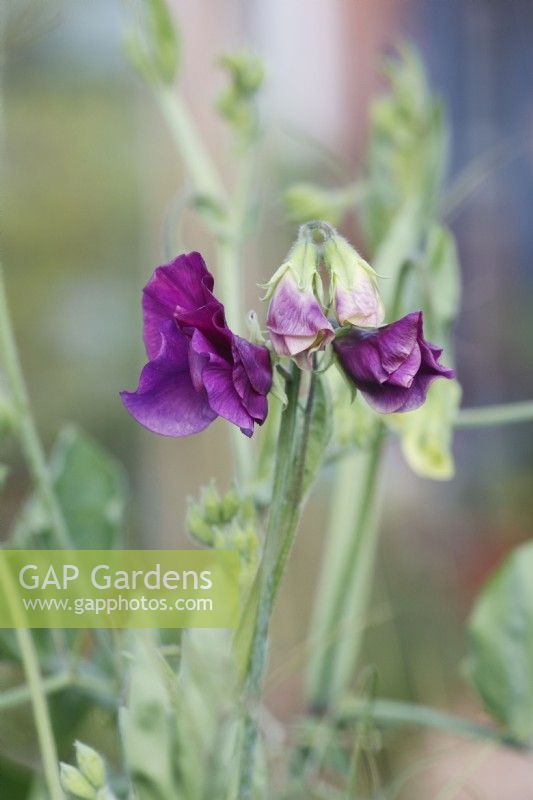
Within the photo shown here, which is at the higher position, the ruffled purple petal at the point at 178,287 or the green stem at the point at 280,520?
the ruffled purple petal at the point at 178,287

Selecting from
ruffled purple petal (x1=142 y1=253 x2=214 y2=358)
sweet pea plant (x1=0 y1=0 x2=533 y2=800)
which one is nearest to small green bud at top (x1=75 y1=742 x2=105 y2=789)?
sweet pea plant (x1=0 y1=0 x2=533 y2=800)

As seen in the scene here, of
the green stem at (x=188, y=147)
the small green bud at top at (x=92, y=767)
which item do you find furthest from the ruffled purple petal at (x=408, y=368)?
the green stem at (x=188, y=147)

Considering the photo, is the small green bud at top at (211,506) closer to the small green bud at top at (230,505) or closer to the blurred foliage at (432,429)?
the small green bud at top at (230,505)

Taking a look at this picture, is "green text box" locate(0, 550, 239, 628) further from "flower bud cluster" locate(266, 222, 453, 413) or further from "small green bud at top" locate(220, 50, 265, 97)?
"small green bud at top" locate(220, 50, 265, 97)

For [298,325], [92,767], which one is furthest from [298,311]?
[92,767]

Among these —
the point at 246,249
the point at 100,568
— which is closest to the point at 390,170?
the point at 246,249
